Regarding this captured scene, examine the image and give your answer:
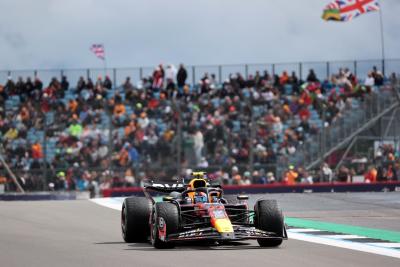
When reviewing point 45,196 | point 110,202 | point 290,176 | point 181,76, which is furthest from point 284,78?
point 110,202

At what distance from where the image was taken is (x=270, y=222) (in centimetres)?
1304

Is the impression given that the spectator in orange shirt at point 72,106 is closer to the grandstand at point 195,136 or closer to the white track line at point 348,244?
the grandstand at point 195,136

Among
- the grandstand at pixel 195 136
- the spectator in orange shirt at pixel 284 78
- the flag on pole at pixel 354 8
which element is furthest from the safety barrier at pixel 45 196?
the flag on pole at pixel 354 8

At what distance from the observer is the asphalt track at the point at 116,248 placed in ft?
35.2

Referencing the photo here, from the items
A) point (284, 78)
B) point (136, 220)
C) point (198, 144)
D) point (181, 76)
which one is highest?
point (181, 76)

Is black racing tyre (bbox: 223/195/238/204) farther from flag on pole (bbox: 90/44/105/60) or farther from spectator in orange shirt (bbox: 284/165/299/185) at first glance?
flag on pole (bbox: 90/44/105/60)

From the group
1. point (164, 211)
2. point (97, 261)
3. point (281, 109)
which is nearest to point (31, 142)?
point (281, 109)

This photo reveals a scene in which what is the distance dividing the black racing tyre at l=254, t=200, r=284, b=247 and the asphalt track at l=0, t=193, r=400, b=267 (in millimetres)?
159

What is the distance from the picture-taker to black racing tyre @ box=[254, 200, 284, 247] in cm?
1302

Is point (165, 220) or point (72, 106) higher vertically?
point (72, 106)

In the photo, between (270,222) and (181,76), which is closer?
(270,222)

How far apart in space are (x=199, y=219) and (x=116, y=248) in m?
1.19

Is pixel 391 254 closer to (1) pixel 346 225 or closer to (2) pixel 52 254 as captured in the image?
(2) pixel 52 254

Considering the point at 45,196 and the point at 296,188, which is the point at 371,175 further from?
the point at 45,196
